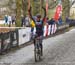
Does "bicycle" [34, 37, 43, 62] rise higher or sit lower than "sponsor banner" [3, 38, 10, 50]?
higher

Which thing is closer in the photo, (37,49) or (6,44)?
(37,49)

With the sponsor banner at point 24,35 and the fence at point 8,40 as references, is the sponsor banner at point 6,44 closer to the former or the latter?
the fence at point 8,40

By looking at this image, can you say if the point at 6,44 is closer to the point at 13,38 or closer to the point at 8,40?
the point at 8,40

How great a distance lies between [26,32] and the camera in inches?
1029

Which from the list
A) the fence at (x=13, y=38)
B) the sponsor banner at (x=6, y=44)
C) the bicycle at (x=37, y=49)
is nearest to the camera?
the bicycle at (x=37, y=49)

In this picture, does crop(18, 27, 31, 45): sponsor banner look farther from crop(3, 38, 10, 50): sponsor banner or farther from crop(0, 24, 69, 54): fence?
crop(3, 38, 10, 50): sponsor banner

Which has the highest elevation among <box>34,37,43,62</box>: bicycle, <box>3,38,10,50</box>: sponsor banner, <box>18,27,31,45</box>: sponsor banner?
<box>34,37,43,62</box>: bicycle

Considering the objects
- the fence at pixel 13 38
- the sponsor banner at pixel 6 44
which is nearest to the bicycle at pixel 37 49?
the fence at pixel 13 38

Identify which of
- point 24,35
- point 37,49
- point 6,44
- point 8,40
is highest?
point 37,49

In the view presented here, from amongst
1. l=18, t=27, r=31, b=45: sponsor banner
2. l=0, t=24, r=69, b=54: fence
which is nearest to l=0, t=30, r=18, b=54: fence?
l=0, t=24, r=69, b=54: fence

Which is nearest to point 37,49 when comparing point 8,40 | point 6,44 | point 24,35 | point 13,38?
point 6,44

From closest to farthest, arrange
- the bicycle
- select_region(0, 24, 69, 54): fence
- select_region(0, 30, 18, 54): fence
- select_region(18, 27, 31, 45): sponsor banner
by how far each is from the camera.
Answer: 1. the bicycle
2. select_region(0, 30, 18, 54): fence
3. select_region(0, 24, 69, 54): fence
4. select_region(18, 27, 31, 45): sponsor banner

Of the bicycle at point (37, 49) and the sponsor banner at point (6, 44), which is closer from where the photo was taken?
the bicycle at point (37, 49)

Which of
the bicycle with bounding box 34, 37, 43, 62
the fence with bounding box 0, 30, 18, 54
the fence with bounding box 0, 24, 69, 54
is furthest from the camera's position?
the fence with bounding box 0, 24, 69, 54
